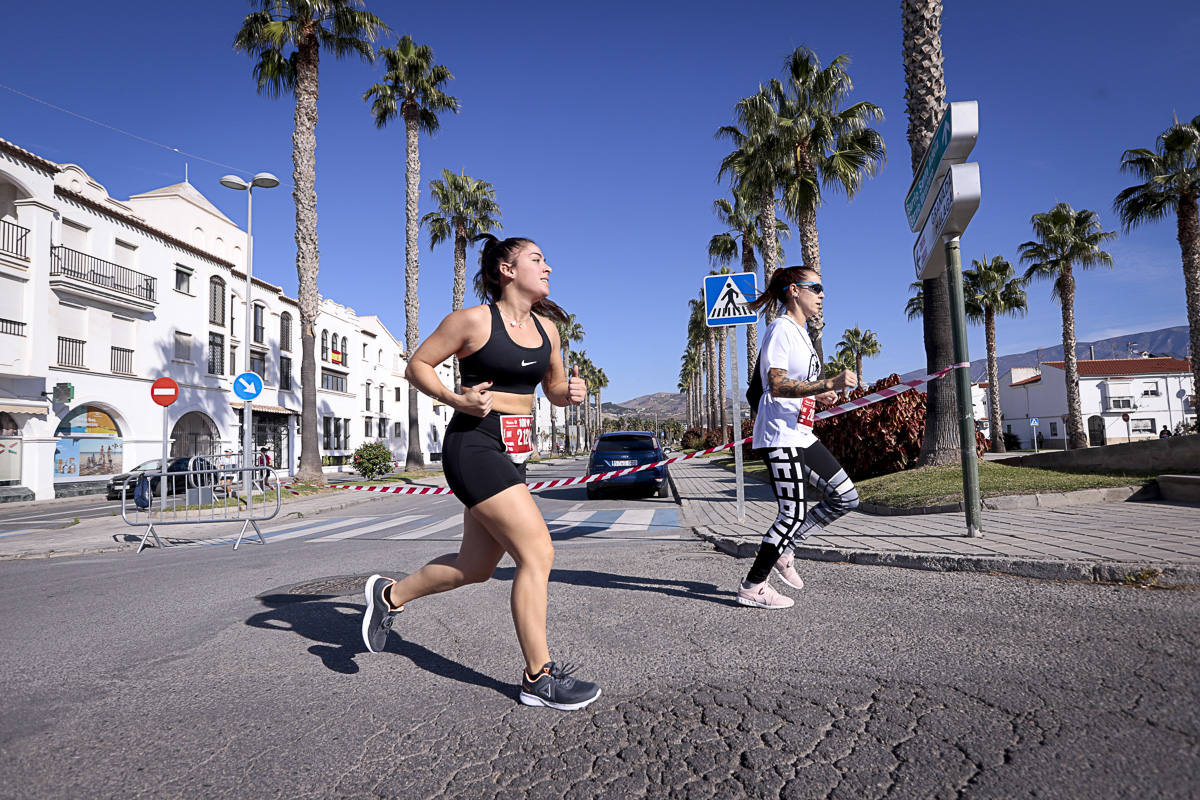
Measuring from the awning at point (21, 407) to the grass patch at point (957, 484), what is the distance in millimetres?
25277

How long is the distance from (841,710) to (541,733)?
1090 mm

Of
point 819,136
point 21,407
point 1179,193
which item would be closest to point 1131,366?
point 1179,193

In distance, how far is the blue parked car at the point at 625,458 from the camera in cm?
1385

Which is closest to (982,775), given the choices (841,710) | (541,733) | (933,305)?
(841,710)

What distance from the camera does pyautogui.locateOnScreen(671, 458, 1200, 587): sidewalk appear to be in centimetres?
430

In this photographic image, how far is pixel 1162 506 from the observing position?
284 inches

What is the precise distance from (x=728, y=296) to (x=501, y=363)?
6.19 m

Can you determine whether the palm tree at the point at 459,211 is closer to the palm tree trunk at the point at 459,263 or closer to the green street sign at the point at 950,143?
the palm tree trunk at the point at 459,263

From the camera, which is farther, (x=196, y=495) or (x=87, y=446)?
(x=87, y=446)

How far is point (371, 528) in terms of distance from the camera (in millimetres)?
10570

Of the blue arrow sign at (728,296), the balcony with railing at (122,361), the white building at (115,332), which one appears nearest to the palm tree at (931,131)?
the blue arrow sign at (728,296)

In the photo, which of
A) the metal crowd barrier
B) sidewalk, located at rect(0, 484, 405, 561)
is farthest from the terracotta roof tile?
the metal crowd barrier

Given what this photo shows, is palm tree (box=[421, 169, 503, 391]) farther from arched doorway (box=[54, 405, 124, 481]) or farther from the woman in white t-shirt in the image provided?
the woman in white t-shirt

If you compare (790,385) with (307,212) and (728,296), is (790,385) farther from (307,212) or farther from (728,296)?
(307,212)
